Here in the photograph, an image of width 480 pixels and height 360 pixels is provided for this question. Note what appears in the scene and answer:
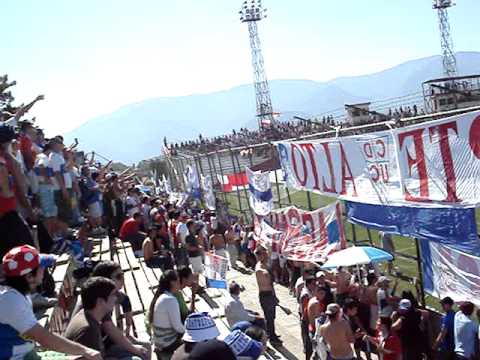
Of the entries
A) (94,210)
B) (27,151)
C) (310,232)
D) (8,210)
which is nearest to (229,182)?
(94,210)

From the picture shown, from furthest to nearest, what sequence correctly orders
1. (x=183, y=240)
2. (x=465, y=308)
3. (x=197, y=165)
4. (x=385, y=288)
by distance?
(x=197, y=165) < (x=183, y=240) < (x=385, y=288) < (x=465, y=308)

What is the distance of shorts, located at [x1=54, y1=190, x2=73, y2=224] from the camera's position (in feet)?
28.9

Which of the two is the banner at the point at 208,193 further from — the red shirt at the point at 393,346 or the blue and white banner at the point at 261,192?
the red shirt at the point at 393,346

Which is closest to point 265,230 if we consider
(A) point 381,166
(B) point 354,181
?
(B) point 354,181

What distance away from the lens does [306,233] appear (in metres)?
10.5

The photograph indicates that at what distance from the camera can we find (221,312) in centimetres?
916

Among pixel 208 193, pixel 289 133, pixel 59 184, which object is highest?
pixel 59 184

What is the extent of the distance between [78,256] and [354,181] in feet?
14.1

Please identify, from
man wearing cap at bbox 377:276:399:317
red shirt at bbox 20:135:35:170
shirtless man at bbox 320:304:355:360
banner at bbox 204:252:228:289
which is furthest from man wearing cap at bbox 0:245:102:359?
banner at bbox 204:252:228:289

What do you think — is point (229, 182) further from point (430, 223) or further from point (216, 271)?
point (430, 223)

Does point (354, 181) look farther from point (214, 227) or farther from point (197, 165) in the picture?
point (197, 165)

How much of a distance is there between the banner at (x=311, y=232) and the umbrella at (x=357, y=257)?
937 mm

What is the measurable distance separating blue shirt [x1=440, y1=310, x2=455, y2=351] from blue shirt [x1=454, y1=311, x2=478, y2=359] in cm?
16

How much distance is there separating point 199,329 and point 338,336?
10.0 ft
